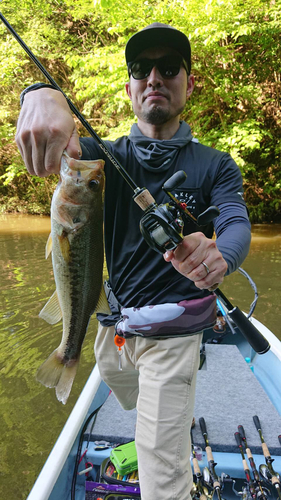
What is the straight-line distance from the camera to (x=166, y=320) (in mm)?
1849

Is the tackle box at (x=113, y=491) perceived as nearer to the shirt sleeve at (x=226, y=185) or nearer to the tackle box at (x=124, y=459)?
the tackle box at (x=124, y=459)

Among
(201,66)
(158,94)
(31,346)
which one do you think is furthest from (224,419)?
(201,66)

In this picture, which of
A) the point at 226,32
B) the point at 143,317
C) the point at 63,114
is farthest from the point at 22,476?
the point at 226,32

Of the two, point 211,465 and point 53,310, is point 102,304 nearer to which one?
point 53,310

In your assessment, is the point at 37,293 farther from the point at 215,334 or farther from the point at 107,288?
the point at 107,288

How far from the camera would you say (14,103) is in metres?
17.1

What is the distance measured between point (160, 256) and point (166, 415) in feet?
2.62

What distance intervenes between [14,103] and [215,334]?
1657cm

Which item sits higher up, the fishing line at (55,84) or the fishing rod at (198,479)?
the fishing line at (55,84)

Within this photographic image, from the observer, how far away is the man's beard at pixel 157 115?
2057 millimetres

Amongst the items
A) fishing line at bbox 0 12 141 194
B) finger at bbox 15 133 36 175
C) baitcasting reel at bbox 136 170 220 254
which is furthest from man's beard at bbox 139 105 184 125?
finger at bbox 15 133 36 175

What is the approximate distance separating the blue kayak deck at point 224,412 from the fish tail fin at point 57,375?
45.4 inches

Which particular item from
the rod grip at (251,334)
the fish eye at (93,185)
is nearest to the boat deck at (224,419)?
the rod grip at (251,334)

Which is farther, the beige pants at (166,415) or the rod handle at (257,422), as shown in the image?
the rod handle at (257,422)
